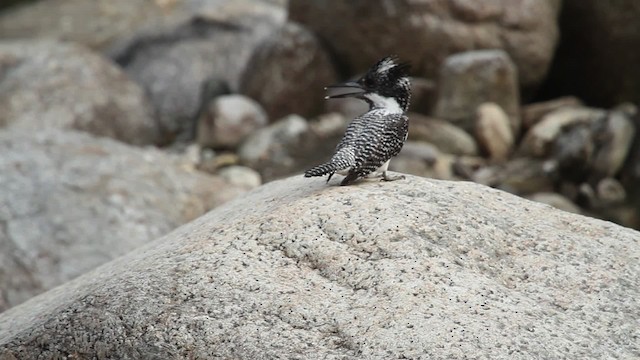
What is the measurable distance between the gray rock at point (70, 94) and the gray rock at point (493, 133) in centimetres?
394

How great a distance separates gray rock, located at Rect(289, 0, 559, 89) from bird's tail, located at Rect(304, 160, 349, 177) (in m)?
7.86

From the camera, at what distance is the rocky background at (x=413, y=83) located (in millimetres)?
10844

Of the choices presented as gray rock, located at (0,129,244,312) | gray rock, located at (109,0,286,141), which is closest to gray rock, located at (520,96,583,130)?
gray rock, located at (109,0,286,141)

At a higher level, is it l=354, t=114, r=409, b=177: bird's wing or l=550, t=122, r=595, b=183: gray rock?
l=354, t=114, r=409, b=177: bird's wing

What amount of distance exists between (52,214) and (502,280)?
3.60 metres

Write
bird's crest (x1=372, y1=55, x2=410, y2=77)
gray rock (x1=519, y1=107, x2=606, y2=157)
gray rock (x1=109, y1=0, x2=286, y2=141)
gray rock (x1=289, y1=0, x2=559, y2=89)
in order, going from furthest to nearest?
gray rock (x1=109, y1=0, x2=286, y2=141), gray rock (x1=289, y1=0, x2=559, y2=89), gray rock (x1=519, y1=107, x2=606, y2=157), bird's crest (x1=372, y1=55, x2=410, y2=77)

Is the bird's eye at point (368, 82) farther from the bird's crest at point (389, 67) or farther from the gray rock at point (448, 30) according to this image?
the gray rock at point (448, 30)

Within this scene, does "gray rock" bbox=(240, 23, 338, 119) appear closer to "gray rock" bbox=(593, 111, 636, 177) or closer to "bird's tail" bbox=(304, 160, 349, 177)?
"gray rock" bbox=(593, 111, 636, 177)

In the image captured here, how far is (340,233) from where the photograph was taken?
4.11 metres

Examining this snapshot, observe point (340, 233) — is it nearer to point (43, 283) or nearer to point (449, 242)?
point (449, 242)

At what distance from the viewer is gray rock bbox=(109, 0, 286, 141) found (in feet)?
43.5

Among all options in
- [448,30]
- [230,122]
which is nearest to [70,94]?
[230,122]

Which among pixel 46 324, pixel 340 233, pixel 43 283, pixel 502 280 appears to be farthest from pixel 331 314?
pixel 43 283

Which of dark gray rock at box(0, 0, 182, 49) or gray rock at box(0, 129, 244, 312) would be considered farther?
dark gray rock at box(0, 0, 182, 49)
